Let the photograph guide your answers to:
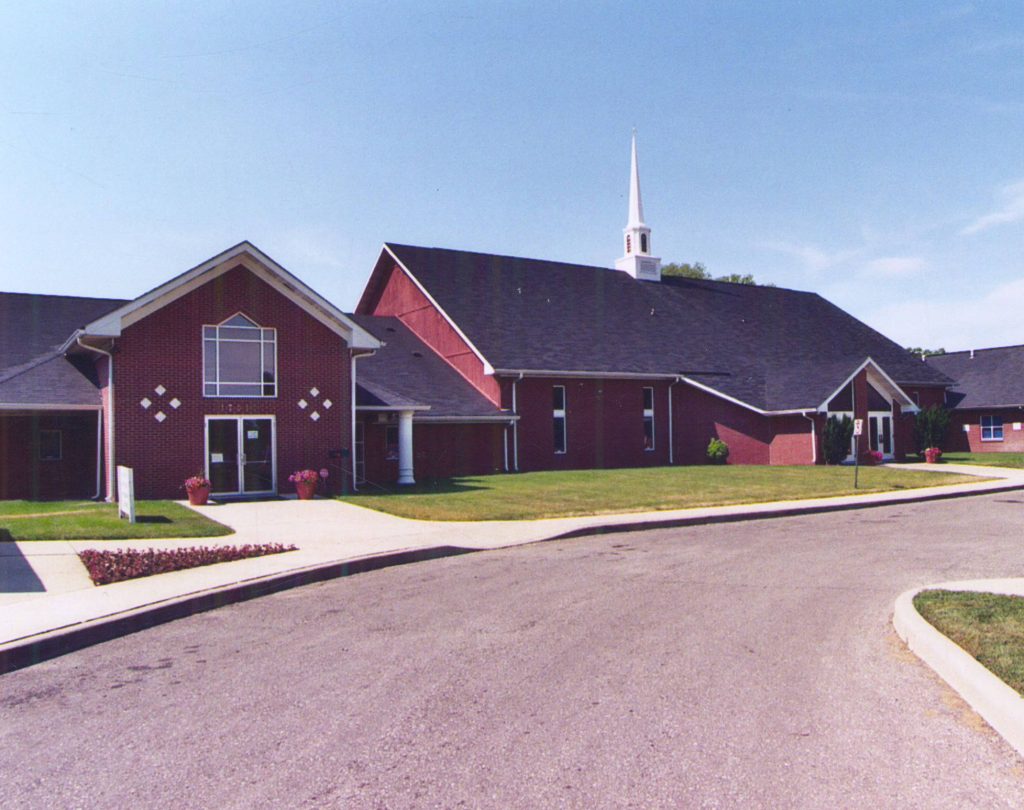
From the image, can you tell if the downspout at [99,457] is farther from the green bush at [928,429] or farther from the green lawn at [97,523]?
the green bush at [928,429]

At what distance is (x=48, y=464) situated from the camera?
947 inches

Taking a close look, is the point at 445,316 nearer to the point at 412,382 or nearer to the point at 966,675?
the point at 412,382

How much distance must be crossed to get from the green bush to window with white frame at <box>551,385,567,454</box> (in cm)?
1698

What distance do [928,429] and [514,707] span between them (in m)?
38.2

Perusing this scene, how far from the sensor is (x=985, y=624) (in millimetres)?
8039

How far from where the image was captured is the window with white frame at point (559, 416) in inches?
1310

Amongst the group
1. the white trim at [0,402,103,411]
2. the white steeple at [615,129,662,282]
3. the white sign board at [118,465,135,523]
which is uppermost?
the white steeple at [615,129,662,282]

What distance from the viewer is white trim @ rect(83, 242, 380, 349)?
2147 cm

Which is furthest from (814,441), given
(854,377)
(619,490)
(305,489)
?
(305,489)

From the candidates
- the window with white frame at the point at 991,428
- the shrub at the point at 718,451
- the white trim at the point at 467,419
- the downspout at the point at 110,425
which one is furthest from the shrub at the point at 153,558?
the window with white frame at the point at 991,428

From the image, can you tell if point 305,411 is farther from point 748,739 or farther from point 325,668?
point 748,739

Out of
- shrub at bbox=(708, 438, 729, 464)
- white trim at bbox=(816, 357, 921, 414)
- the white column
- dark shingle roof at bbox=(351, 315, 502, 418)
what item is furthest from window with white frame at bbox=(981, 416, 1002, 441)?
the white column

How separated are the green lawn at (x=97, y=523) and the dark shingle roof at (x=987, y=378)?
37.6 m

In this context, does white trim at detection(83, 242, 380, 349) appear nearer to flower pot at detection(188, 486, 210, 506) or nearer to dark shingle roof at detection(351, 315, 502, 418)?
dark shingle roof at detection(351, 315, 502, 418)
